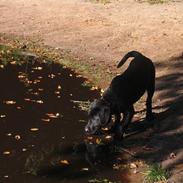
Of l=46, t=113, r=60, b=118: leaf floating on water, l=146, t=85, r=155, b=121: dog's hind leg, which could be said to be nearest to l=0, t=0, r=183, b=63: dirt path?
l=46, t=113, r=60, b=118: leaf floating on water

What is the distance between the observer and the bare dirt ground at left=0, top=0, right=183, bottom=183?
559 inches

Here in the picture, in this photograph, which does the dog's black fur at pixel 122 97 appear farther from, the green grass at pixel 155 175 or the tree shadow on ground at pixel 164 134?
the green grass at pixel 155 175

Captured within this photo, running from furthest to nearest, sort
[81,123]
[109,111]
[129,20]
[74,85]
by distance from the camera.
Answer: [129,20]
[74,85]
[81,123]
[109,111]

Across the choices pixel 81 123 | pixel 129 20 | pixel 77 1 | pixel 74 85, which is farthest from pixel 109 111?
pixel 77 1

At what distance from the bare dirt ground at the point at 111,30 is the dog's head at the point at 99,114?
1938mm

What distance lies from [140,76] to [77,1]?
12.1 meters

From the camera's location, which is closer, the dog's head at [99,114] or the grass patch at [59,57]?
the dog's head at [99,114]

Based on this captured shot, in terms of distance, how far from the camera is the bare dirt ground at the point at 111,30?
14.2 metres

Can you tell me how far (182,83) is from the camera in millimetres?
13367

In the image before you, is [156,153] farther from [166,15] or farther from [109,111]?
[166,15]

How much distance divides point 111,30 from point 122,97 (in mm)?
9108

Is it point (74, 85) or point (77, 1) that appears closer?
point (74, 85)

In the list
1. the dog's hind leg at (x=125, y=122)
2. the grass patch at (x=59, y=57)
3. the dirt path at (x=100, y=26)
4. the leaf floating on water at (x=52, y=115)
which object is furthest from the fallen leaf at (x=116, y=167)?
the dirt path at (x=100, y=26)

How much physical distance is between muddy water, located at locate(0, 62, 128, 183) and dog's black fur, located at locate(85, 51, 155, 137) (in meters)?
0.59
